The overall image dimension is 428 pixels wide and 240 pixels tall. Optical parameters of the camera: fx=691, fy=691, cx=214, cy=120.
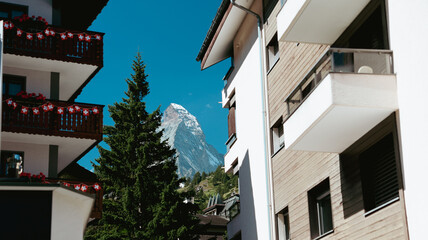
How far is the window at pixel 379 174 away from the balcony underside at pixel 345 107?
42 cm

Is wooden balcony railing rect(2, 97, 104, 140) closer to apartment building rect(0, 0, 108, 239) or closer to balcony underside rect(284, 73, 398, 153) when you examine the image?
apartment building rect(0, 0, 108, 239)

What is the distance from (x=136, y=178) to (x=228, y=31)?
1689 cm

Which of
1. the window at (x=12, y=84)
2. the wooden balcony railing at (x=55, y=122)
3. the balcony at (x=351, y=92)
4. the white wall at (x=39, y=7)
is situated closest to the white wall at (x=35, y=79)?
the window at (x=12, y=84)

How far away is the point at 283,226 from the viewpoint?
20.5m

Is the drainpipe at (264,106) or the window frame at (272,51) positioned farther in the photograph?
the window frame at (272,51)

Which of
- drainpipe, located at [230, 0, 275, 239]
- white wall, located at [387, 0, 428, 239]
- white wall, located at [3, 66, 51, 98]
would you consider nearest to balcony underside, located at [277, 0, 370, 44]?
white wall, located at [387, 0, 428, 239]

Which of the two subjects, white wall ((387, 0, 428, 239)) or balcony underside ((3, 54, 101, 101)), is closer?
white wall ((387, 0, 428, 239))

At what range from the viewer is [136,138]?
141 feet

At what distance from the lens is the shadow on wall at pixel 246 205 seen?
23406 millimetres

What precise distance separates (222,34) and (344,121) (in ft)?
43.8

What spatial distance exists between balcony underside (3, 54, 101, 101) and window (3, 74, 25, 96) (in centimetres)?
24

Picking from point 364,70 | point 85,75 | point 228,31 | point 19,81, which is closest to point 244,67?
point 228,31

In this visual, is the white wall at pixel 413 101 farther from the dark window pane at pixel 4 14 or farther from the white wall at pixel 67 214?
the dark window pane at pixel 4 14

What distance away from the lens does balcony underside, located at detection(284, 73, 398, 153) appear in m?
12.4
